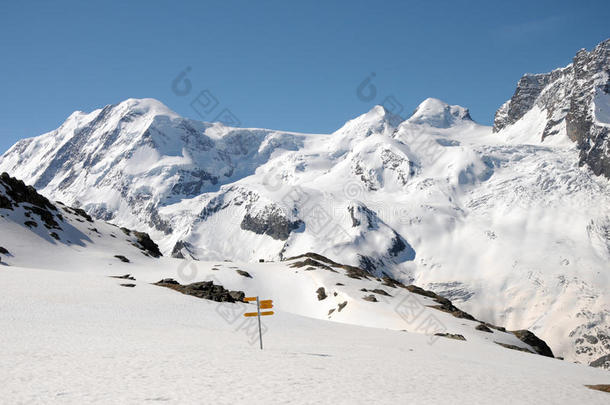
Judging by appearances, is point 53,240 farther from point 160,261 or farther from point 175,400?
point 175,400

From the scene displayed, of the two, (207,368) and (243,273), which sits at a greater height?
(243,273)

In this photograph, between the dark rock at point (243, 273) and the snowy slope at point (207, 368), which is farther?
the dark rock at point (243, 273)

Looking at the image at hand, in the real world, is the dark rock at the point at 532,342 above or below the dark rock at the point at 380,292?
below

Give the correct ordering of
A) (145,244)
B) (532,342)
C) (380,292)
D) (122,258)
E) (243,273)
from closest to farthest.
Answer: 1. (532,342)
2. (380,292)
3. (122,258)
4. (243,273)
5. (145,244)

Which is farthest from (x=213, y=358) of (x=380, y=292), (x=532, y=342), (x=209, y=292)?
(x=380, y=292)

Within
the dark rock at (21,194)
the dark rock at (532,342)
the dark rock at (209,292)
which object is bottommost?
the dark rock at (532,342)

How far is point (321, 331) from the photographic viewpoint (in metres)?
39.6

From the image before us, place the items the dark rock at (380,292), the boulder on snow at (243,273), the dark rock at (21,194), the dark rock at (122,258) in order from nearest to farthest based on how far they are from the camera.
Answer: the dark rock at (380,292) → the dark rock at (122,258) → the boulder on snow at (243,273) → the dark rock at (21,194)

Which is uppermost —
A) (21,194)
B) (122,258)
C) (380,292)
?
(21,194)

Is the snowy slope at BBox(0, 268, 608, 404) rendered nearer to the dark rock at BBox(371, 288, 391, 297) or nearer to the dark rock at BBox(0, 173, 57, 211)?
the dark rock at BBox(371, 288, 391, 297)

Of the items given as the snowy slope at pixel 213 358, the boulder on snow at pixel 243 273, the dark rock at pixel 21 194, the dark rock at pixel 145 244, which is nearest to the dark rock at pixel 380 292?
the snowy slope at pixel 213 358

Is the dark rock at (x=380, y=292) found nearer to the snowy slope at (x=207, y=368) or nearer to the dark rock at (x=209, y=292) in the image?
the dark rock at (x=209, y=292)

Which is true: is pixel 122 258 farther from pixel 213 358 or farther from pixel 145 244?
pixel 213 358

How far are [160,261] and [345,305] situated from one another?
4232 centimetres
